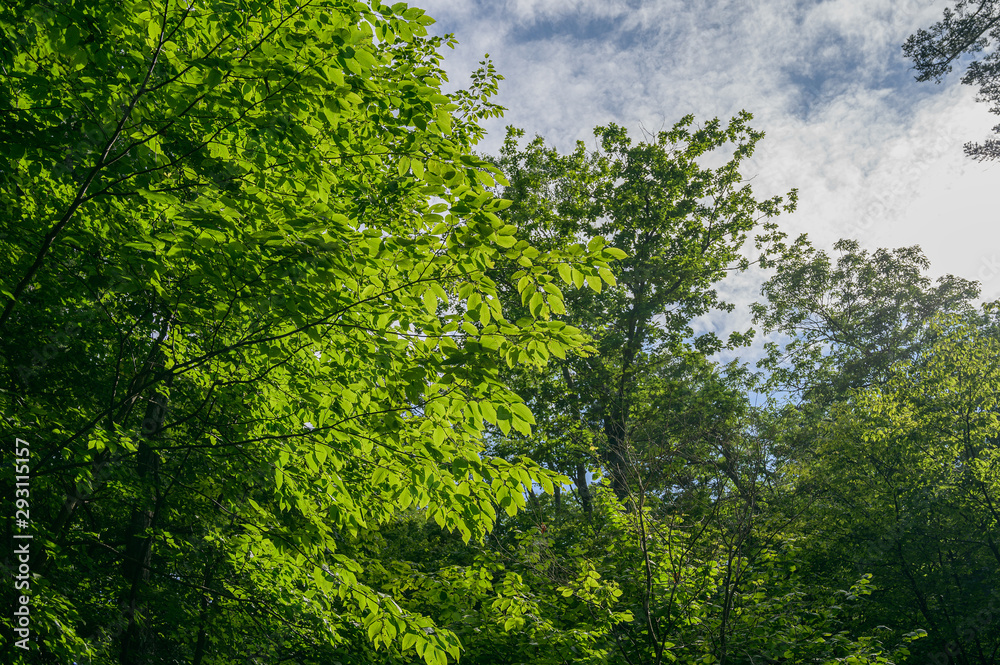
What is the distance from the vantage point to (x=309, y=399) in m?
3.49

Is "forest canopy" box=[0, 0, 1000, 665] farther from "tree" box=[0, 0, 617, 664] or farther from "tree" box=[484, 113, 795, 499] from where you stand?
"tree" box=[484, 113, 795, 499]

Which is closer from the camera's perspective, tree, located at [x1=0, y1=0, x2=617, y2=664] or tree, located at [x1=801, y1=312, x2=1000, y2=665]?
tree, located at [x1=0, y1=0, x2=617, y2=664]

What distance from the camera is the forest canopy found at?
287 centimetres

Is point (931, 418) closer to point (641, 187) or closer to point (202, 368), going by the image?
point (641, 187)

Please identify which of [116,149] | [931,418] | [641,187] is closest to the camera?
[116,149]

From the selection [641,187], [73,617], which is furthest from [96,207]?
[641,187]

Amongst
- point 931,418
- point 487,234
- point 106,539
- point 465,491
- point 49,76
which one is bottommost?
point 465,491

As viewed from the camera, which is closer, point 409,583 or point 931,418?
point 409,583

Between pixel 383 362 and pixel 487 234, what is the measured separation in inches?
37.8

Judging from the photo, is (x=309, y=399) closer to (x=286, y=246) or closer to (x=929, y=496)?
(x=286, y=246)

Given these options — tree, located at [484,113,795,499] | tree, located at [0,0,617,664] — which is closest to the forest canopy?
tree, located at [0,0,617,664]

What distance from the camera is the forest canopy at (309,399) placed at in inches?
113

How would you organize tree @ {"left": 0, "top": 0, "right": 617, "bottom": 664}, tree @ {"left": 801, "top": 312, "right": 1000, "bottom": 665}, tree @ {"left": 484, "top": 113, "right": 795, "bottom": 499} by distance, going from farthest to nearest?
tree @ {"left": 484, "top": 113, "right": 795, "bottom": 499} < tree @ {"left": 801, "top": 312, "right": 1000, "bottom": 665} < tree @ {"left": 0, "top": 0, "right": 617, "bottom": 664}

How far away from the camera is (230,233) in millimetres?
3023
